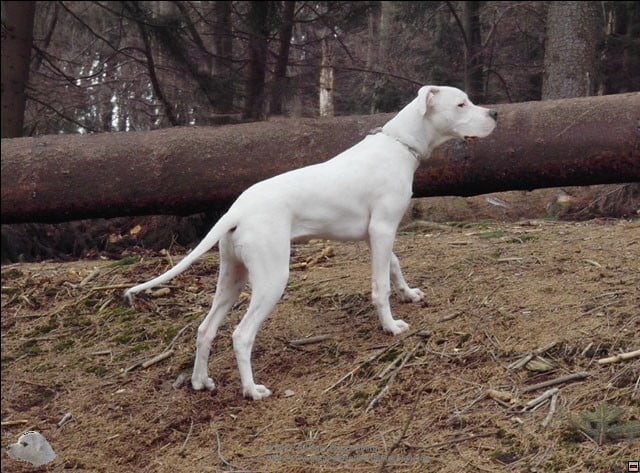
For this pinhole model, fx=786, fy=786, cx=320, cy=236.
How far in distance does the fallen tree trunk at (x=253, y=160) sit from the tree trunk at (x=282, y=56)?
3.38 m

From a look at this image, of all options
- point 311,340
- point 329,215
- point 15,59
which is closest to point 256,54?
point 15,59

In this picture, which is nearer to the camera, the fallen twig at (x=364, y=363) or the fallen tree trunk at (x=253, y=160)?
the fallen twig at (x=364, y=363)

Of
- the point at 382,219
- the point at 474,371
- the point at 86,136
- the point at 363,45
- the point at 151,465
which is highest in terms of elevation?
the point at 363,45

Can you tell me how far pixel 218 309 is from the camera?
453 cm

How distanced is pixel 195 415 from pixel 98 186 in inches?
84.0

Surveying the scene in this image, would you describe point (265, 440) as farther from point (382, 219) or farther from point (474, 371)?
point (382, 219)

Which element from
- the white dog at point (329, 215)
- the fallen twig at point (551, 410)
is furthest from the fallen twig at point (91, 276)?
the fallen twig at point (551, 410)

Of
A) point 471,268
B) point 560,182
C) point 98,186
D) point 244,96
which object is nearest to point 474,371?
point 471,268

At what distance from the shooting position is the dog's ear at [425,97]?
4906mm

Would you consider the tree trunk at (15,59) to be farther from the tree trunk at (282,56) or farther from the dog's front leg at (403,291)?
the dog's front leg at (403,291)

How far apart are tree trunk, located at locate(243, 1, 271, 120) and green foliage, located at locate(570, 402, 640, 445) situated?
6250mm

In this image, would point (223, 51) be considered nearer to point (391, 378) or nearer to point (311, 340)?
point (311, 340)

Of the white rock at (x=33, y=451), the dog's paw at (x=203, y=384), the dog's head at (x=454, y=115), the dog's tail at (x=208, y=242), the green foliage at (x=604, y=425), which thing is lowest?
the white rock at (x=33, y=451)

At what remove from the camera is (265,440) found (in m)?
3.92
